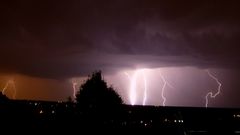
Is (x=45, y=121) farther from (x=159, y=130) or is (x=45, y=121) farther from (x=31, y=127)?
(x=159, y=130)

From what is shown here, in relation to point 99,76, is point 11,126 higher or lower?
lower

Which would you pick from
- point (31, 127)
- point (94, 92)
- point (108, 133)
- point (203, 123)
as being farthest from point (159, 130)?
point (203, 123)

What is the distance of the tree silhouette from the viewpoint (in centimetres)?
4666

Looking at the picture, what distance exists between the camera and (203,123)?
290 feet

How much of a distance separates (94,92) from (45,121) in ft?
50.9

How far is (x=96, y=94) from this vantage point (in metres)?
48.2

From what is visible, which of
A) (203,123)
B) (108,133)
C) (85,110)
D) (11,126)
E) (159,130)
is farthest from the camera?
(203,123)

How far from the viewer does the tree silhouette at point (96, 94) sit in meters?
46.7

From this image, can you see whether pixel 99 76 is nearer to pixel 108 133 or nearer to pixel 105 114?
pixel 105 114

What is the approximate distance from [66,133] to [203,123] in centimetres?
5877

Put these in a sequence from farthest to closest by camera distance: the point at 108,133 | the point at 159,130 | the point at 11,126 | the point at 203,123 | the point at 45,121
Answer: the point at 203,123
the point at 159,130
the point at 108,133
the point at 45,121
the point at 11,126

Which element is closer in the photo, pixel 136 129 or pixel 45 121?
pixel 45 121

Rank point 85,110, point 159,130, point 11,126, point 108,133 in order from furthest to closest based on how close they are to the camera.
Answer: point 159,130, point 85,110, point 108,133, point 11,126

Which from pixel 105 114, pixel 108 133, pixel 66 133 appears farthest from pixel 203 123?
pixel 66 133
